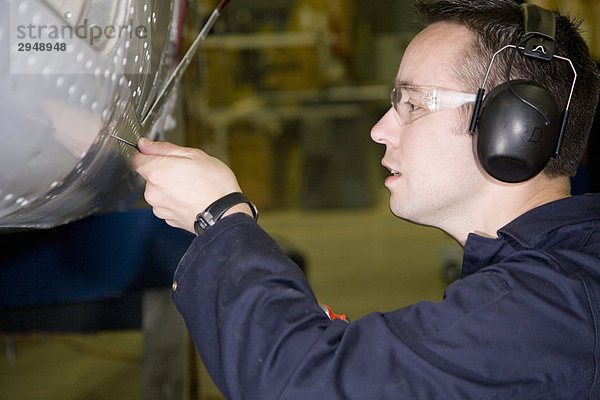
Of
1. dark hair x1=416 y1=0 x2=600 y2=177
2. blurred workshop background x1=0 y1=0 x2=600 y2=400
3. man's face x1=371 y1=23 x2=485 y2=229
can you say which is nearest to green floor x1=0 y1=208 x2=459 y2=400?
blurred workshop background x1=0 y1=0 x2=600 y2=400

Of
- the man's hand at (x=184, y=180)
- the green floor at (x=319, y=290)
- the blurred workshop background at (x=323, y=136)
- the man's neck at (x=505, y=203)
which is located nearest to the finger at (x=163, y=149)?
the man's hand at (x=184, y=180)

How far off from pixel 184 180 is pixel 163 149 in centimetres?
5

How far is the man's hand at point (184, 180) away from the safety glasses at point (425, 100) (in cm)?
26

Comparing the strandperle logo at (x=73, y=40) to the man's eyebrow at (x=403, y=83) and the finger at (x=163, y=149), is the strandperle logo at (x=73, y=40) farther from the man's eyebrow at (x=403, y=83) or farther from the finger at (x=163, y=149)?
the man's eyebrow at (x=403, y=83)

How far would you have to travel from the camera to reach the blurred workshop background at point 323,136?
3480 mm

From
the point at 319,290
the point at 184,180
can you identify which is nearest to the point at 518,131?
the point at 184,180

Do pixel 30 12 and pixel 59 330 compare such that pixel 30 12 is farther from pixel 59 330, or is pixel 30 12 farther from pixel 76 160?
pixel 59 330

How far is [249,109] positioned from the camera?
18.4 ft

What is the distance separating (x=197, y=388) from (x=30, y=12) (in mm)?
1397

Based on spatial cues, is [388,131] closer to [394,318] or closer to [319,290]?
[394,318]

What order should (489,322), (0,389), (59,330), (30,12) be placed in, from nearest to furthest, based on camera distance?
(30,12)
(489,322)
(59,330)
(0,389)

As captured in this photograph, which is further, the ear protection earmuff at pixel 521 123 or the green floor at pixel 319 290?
the green floor at pixel 319 290

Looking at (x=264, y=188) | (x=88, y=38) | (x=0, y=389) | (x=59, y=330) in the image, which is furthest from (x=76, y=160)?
(x=264, y=188)

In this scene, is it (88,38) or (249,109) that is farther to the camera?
(249,109)
